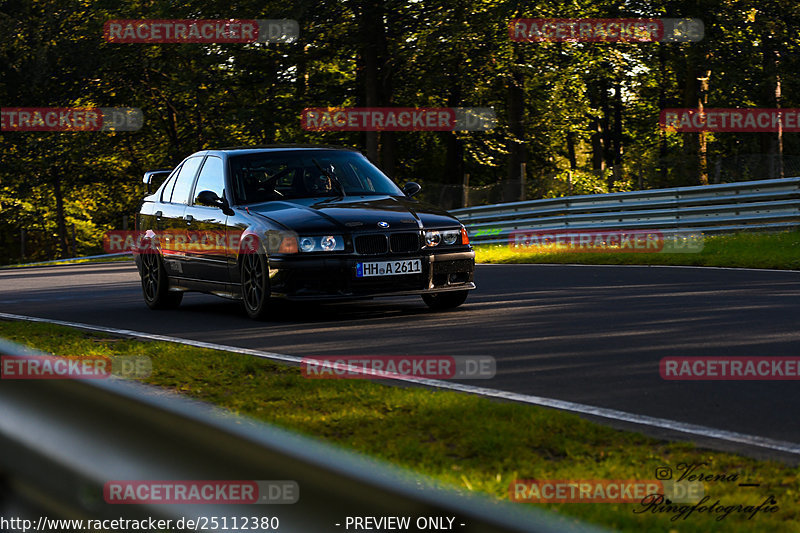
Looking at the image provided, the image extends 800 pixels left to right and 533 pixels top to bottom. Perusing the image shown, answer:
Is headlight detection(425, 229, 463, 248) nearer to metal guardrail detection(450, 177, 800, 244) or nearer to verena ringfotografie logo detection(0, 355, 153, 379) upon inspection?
verena ringfotografie logo detection(0, 355, 153, 379)

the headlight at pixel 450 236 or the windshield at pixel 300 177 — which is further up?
the windshield at pixel 300 177

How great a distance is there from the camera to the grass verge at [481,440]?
3836 mm

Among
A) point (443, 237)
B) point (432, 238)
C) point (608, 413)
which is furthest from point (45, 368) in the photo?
point (443, 237)

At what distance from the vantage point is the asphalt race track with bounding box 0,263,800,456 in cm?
621

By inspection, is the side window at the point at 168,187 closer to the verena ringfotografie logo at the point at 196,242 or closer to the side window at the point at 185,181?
the side window at the point at 185,181

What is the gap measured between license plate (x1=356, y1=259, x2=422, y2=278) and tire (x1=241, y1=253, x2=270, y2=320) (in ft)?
2.94

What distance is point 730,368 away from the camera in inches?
277

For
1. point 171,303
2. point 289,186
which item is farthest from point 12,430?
point 171,303

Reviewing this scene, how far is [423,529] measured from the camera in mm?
1158

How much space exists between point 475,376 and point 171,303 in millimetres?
6728

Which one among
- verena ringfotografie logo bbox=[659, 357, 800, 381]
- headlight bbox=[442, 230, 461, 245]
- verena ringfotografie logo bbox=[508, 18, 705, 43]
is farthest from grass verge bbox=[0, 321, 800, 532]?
verena ringfotografie logo bbox=[508, 18, 705, 43]

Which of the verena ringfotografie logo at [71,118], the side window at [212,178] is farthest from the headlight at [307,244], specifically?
the verena ringfotografie logo at [71,118]

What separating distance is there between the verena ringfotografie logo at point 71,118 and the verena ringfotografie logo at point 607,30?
16.5 metres

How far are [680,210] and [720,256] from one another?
4.32 metres
